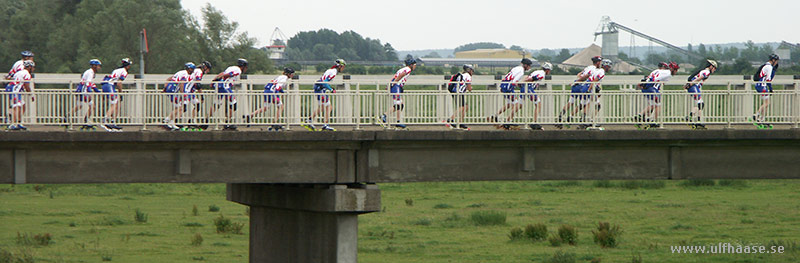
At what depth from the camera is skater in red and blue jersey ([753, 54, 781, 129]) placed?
23172mm

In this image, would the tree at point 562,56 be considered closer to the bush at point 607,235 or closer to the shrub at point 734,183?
the shrub at point 734,183

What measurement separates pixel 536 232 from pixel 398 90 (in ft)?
43.0

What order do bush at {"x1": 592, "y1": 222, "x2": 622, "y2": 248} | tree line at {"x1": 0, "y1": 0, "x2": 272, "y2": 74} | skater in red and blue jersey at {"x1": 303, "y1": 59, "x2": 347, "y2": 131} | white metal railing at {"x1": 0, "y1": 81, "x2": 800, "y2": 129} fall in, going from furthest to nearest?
tree line at {"x1": 0, "y1": 0, "x2": 272, "y2": 74} → bush at {"x1": 592, "y1": 222, "x2": 622, "y2": 248} → skater in red and blue jersey at {"x1": 303, "y1": 59, "x2": 347, "y2": 131} → white metal railing at {"x1": 0, "y1": 81, "x2": 800, "y2": 129}

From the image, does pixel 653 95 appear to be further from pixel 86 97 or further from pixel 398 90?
pixel 86 97

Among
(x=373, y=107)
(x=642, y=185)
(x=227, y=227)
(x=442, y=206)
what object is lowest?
(x=227, y=227)

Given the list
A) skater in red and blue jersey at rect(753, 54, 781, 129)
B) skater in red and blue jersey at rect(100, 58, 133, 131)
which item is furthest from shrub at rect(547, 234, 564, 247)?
skater in red and blue jersey at rect(100, 58, 133, 131)

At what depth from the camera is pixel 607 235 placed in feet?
111

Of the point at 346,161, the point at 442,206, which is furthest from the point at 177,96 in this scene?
the point at 442,206

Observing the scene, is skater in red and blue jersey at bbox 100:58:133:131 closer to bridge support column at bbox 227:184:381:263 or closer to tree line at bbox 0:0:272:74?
bridge support column at bbox 227:184:381:263

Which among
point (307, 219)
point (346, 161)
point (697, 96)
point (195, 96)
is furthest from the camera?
point (697, 96)

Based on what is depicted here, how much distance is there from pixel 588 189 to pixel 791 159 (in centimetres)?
2585

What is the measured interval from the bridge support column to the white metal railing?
139cm

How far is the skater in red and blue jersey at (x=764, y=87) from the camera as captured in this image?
912 inches

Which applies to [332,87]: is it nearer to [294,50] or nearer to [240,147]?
[240,147]
